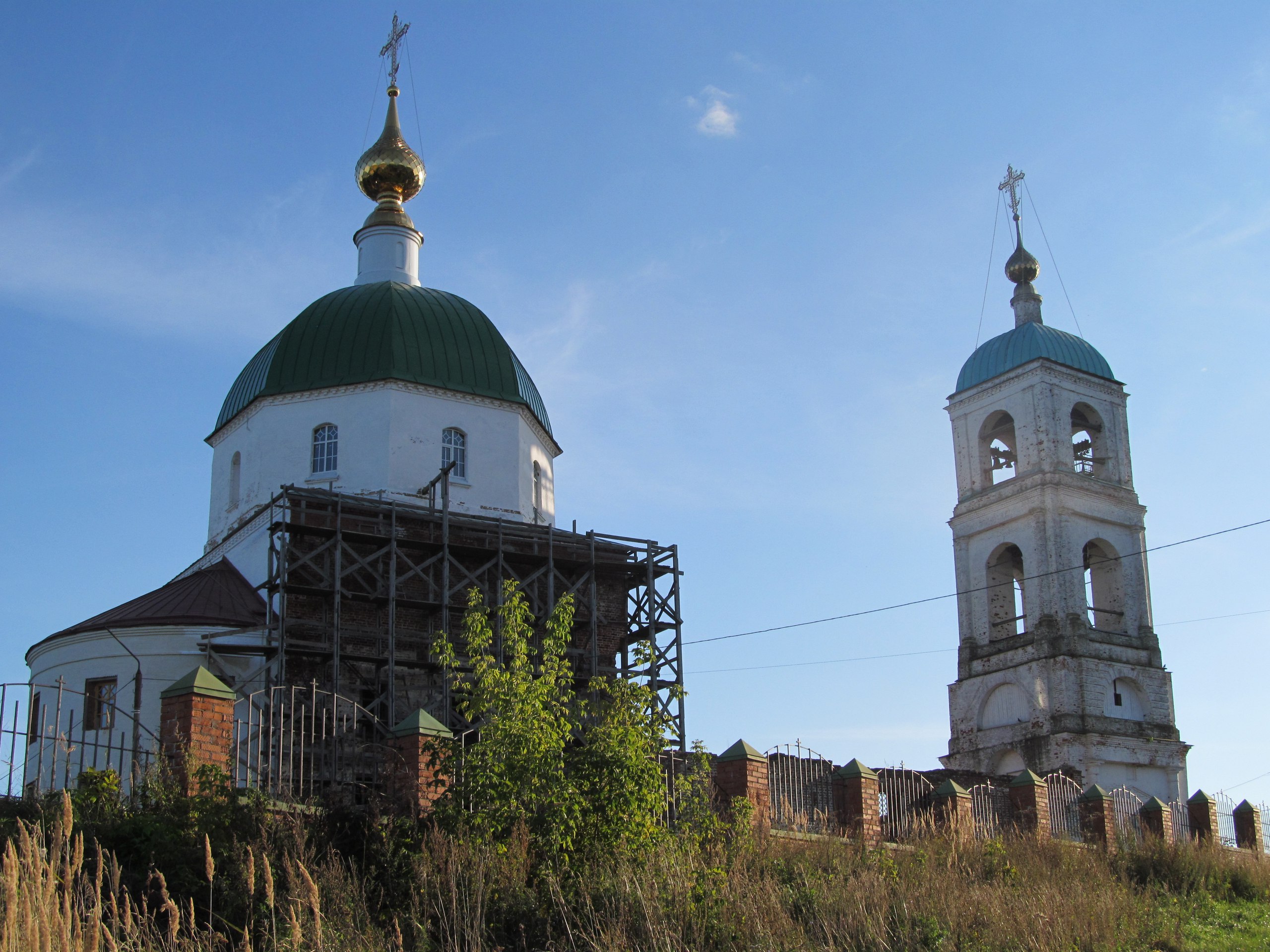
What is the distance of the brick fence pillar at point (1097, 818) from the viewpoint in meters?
16.7

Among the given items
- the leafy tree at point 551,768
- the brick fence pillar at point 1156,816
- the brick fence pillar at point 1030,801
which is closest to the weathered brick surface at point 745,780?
the leafy tree at point 551,768

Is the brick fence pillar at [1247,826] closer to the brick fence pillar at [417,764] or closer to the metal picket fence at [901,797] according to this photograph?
the metal picket fence at [901,797]

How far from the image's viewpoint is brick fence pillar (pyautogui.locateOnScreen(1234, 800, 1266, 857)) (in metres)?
19.7

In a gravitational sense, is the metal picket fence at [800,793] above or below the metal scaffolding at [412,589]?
below

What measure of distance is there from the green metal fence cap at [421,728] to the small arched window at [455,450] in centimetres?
1197

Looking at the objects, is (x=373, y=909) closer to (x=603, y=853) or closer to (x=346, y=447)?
(x=603, y=853)

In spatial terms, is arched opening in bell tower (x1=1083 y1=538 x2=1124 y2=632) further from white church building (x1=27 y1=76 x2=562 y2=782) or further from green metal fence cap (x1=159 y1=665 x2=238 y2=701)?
green metal fence cap (x1=159 y1=665 x2=238 y2=701)

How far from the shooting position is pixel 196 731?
33.1 ft

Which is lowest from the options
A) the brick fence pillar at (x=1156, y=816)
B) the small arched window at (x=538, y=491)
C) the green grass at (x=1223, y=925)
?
the green grass at (x=1223, y=925)

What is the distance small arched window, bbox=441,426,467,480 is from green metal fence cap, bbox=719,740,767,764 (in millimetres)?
10660

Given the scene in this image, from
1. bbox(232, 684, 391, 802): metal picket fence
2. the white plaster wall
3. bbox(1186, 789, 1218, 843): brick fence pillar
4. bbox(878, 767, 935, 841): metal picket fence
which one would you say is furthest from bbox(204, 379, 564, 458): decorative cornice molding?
bbox(1186, 789, 1218, 843): brick fence pillar

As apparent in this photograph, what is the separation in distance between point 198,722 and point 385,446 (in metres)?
12.4

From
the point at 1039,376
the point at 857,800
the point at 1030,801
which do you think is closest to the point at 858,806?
the point at 857,800

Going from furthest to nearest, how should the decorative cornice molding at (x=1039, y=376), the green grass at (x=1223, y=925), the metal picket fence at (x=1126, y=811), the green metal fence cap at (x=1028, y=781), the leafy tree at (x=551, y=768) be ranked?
the decorative cornice molding at (x=1039, y=376) → the metal picket fence at (x=1126, y=811) → the green metal fence cap at (x=1028, y=781) → the green grass at (x=1223, y=925) → the leafy tree at (x=551, y=768)
